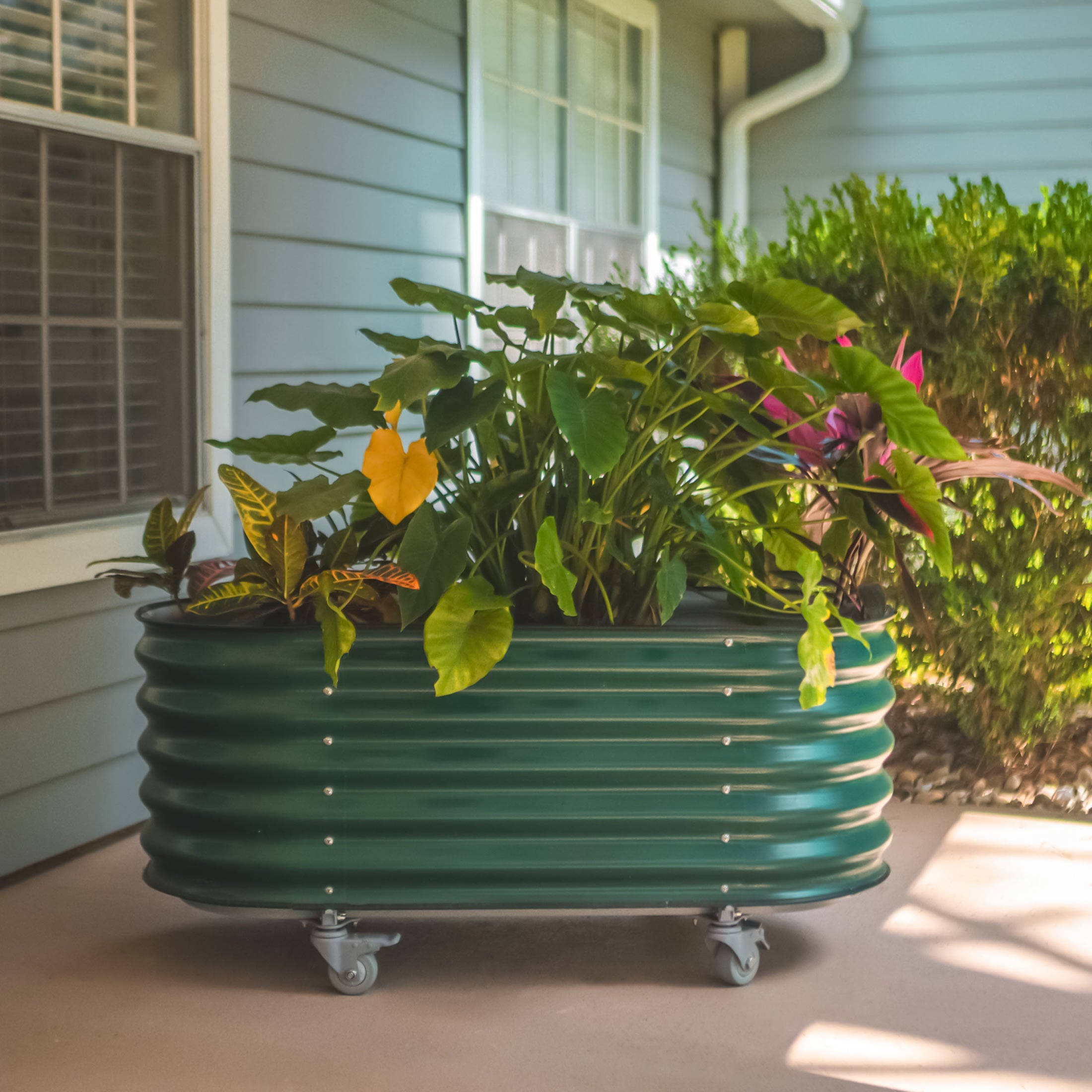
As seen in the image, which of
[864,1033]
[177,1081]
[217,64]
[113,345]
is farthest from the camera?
[217,64]

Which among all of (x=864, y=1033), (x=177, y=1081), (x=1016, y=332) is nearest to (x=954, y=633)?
(x=1016, y=332)

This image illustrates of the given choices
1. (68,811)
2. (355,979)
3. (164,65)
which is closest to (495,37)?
(164,65)

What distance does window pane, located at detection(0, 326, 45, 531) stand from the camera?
8.36 ft

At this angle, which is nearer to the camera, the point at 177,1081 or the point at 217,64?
the point at 177,1081

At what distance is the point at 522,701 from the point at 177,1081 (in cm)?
71

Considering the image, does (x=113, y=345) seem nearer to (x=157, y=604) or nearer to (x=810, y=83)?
(x=157, y=604)

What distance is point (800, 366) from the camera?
10.9 feet

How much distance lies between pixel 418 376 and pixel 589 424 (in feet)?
0.82

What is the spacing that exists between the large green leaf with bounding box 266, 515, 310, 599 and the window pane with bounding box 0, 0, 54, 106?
117cm

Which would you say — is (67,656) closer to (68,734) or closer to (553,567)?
(68,734)

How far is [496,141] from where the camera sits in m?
4.57

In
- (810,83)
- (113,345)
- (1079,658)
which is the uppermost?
(810,83)

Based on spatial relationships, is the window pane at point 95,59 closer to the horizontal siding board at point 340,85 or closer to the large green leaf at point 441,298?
the horizontal siding board at point 340,85

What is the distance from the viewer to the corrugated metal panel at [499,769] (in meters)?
1.98
